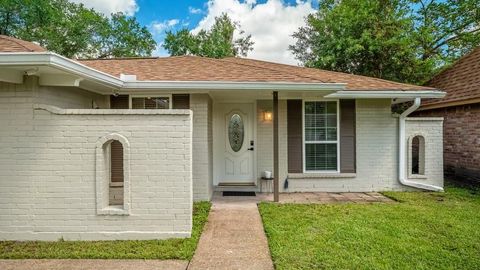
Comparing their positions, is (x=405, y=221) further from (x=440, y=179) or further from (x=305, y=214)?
(x=440, y=179)

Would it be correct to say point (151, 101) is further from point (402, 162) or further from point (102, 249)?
point (402, 162)

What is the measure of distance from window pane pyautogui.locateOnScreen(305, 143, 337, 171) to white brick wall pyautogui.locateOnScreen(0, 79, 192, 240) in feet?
13.1

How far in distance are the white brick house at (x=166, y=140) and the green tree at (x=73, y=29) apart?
49.7ft

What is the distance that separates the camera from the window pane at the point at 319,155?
7.50 metres

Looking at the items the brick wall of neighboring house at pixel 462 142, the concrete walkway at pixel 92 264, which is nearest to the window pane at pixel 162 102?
the concrete walkway at pixel 92 264

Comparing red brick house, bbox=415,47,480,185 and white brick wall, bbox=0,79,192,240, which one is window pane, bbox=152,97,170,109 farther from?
red brick house, bbox=415,47,480,185

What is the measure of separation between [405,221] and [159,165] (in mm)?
→ 4064

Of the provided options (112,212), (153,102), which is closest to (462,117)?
(153,102)

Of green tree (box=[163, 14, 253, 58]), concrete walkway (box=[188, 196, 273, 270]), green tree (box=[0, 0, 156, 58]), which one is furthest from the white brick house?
green tree (box=[0, 0, 156, 58])

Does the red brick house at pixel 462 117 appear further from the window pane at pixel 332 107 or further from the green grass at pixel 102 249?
the green grass at pixel 102 249

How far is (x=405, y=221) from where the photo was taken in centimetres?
502

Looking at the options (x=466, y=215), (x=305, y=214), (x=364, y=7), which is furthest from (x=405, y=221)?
(x=364, y=7)

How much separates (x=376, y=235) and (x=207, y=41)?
20277 millimetres

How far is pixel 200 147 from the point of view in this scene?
20.9ft
